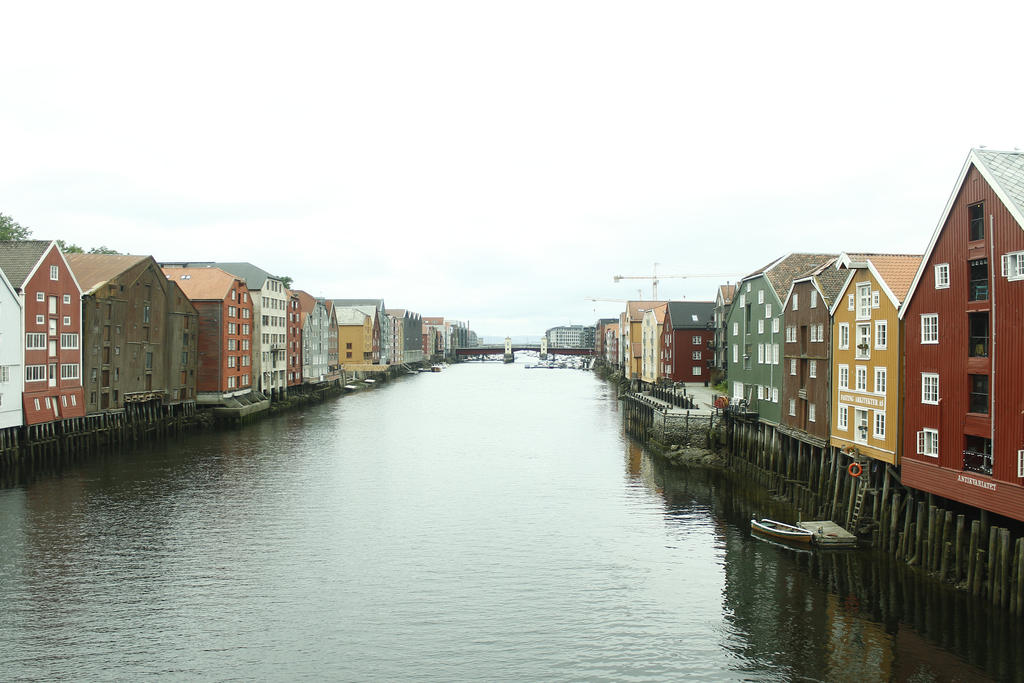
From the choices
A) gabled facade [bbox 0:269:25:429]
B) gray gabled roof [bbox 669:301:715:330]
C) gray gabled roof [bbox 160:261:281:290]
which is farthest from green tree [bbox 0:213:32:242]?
gray gabled roof [bbox 669:301:715:330]

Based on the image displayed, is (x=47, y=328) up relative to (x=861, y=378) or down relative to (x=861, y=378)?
up

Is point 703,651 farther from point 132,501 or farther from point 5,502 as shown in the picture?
point 5,502

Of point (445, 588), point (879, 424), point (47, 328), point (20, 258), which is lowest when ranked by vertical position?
point (445, 588)

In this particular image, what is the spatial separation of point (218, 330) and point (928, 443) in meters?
64.7

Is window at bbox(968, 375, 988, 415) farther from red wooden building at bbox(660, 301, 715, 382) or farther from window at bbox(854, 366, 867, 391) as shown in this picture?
red wooden building at bbox(660, 301, 715, 382)

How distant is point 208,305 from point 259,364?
12.2 metres

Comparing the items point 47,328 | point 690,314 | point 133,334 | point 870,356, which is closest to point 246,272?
point 133,334

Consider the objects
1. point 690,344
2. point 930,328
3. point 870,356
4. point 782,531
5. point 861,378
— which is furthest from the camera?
point 690,344

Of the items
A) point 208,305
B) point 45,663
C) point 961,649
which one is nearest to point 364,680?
point 45,663

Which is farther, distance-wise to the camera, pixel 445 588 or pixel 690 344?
pixel 690 344

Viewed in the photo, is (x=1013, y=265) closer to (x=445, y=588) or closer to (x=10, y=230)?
(x=445, y=588)

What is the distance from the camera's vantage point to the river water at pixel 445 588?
20.3 m

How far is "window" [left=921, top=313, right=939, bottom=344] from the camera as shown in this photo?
2647 centimetres

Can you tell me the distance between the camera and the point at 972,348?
24375 mm
